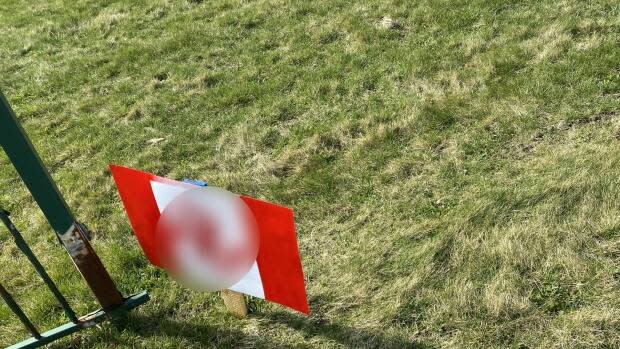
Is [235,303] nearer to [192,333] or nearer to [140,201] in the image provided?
[192,333]

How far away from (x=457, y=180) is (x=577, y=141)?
81 centimetres

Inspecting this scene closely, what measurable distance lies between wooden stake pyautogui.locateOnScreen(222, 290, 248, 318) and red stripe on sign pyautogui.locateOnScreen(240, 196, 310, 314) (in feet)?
0.99

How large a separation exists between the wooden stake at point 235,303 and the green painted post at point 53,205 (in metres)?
0.54

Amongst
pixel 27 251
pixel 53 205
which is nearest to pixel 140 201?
pixel 53 205

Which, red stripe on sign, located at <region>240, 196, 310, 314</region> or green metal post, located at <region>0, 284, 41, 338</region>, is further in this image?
green metal post, located at <region>0, 284, 41, 338</region>

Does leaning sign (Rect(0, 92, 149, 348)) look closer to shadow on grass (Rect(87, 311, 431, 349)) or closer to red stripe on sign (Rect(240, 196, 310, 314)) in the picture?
shadow on grass (Rect(87, 311, 431, 349))

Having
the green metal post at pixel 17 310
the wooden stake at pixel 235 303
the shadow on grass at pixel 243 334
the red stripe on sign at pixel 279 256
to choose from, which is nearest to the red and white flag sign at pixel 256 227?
the red stripe on sign at pixel 279 256

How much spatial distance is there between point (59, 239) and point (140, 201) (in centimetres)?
40

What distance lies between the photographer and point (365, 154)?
12.6 ft

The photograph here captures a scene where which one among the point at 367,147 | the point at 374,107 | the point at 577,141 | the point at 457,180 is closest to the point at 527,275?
the point at 457,180

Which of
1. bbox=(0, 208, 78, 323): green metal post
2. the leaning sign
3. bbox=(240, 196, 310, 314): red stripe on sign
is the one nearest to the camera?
bbox=(240, 196, 310, 314): red stripe on sign

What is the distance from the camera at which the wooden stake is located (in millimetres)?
2766

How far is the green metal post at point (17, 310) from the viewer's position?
260cm

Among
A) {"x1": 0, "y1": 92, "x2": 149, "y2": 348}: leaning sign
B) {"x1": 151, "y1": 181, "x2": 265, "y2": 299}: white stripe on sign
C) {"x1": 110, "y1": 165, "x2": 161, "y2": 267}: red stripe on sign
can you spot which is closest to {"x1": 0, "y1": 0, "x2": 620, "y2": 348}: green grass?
{"x1": 0, "y1": 92, "x2": 149, "y2": 348}: leaning sign
